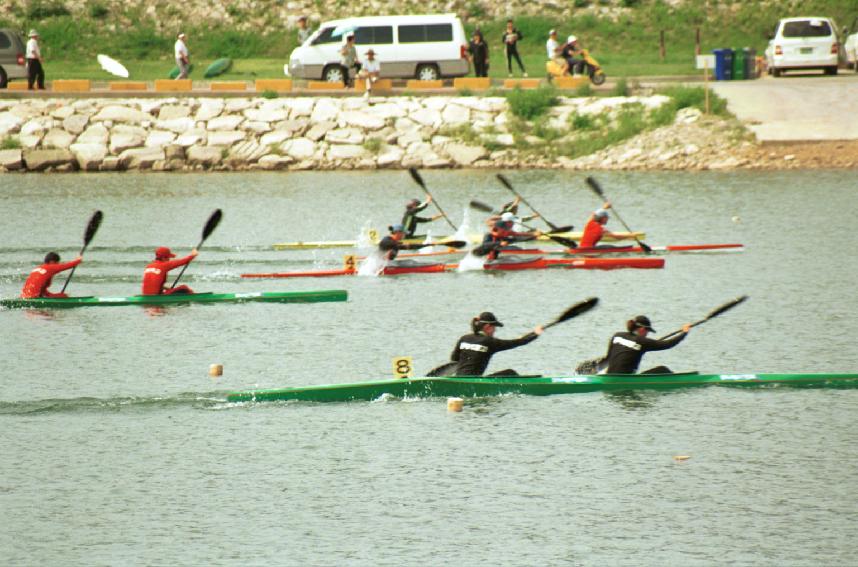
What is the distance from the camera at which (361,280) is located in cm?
3419

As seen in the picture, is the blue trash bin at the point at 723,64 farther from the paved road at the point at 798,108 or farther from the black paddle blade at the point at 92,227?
the black paddle blade at the point at 92,227

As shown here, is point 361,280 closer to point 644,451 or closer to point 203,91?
point 644,451

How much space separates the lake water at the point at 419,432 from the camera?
1780cm

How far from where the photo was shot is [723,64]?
176 ft

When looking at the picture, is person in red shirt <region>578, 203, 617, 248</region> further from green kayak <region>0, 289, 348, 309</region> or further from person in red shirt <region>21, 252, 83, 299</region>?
person in red shirt <region>21, 252, 83, 299</region>

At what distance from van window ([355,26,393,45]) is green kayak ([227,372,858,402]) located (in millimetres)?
31345

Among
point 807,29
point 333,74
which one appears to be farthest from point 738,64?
point 333,74

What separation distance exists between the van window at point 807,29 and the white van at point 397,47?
38.3ft

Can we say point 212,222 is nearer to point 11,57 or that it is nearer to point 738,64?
point 11,57

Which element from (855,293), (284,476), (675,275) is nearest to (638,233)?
(675,275)

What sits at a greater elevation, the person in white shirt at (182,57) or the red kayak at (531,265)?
the person in white shirt at (182,57)

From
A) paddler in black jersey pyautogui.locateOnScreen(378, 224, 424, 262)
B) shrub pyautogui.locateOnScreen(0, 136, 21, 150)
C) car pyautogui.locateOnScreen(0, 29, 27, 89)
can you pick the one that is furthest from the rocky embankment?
paddler in black jersey pyautogui.locateOnScreen(378, 224, 424, 262)

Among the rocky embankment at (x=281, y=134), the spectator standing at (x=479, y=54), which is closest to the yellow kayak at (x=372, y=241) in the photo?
the rocky embankment at (x=281, y=134)

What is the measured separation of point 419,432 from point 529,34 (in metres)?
→ 44.6
